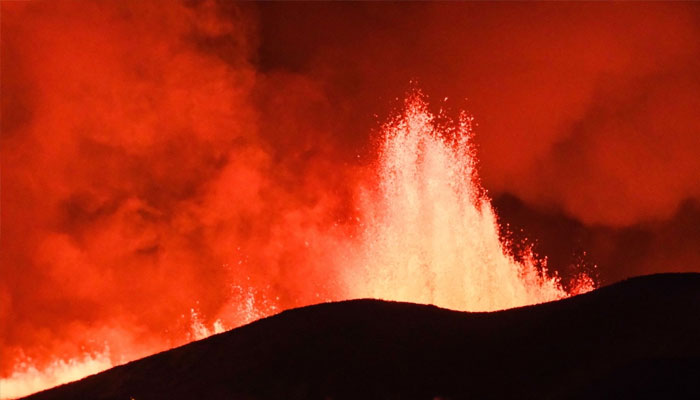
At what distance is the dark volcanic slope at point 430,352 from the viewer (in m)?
23.0

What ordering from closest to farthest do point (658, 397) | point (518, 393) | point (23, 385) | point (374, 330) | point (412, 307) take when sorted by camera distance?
1. point (658, 397)
2. point (518, 393)
3. point (374, 330)
4. point (412, 307)
5. point (23, 385)

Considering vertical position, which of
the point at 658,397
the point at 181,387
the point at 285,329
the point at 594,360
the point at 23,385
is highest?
the point at 23,385

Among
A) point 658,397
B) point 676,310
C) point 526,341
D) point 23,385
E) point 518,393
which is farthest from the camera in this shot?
point 23,385

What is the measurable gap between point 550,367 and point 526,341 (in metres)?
2.50

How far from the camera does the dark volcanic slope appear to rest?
23.0m

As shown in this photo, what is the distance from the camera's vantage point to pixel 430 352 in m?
26.9

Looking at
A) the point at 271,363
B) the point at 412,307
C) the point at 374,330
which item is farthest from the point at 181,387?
the point at 412,307

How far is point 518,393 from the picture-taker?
74.7ft

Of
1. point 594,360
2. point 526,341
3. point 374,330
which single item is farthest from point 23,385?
Result: point 594,360

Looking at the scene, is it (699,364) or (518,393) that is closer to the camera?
(699,364)

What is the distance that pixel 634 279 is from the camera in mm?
29188

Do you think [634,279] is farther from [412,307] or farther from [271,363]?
[271,363]

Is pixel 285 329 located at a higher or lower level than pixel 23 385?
lower

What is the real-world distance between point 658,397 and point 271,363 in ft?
47.7
